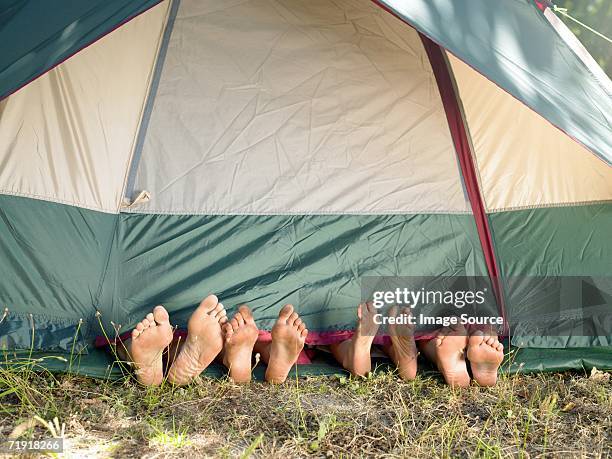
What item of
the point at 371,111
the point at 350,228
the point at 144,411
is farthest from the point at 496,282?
the point at 144,411

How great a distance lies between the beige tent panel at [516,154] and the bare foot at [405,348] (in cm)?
58

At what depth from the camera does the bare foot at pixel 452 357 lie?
239 centimetres

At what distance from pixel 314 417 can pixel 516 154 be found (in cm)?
113

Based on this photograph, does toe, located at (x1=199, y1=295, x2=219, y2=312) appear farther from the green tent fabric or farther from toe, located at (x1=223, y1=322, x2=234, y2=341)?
the green tent fabric

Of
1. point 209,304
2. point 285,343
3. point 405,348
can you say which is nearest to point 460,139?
point 405,348

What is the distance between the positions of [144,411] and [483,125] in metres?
1.41

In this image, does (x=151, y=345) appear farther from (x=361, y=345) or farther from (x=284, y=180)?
(x=284, y=180)

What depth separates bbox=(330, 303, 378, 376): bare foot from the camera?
2383mm

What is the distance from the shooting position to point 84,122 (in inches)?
99.6

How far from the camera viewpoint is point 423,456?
1.98m

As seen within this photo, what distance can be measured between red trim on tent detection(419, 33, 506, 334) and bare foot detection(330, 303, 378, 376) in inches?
21.9

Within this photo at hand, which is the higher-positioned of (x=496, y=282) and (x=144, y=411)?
(x=496, y=282)

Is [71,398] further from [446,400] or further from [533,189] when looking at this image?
[533,189]

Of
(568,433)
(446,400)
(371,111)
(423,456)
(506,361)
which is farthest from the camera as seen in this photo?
(371,111)
